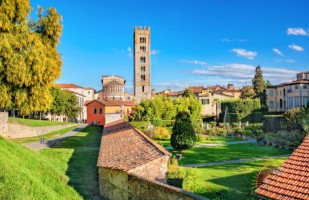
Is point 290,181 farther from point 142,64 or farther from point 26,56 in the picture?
point 142,64

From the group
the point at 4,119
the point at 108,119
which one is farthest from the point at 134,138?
the point at 108,119

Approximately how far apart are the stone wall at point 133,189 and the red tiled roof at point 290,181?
5.50 ft

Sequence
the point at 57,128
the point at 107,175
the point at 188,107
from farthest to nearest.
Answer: the point at 188,107 < the point at 57,128 < the point at 107,175

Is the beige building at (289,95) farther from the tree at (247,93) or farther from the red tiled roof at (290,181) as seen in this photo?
the red tiled roof at (290,181)

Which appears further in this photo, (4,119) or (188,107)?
(188,107)

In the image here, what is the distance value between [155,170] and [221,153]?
14184 mm

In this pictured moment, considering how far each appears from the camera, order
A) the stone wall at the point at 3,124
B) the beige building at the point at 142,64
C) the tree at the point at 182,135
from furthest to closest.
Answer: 1. the beige building at the point at 142,64
2. the stone wall at the point at 3,124
3. the tree at the point at 182,135

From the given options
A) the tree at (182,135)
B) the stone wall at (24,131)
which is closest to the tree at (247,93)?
the stone wall at (24,131)

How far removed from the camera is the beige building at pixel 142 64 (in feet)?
304

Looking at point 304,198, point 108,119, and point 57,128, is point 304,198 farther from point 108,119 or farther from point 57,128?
point 57,128

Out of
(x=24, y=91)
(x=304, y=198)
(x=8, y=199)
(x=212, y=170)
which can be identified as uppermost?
(x=24, y=91)

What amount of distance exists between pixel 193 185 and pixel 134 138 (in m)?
5.54

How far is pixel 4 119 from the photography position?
106ft

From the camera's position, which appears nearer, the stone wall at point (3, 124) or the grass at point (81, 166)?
the grass at point (81, 166)
